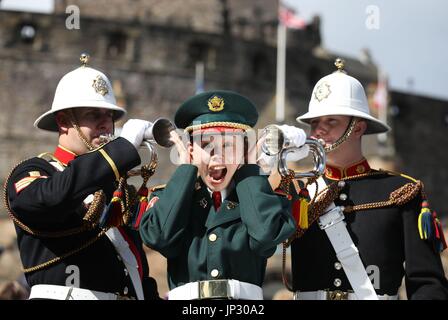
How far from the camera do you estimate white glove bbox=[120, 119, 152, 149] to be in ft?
18.2

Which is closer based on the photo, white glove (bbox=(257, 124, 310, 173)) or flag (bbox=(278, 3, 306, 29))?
white glove (bbox=(257, 124, 310, 173))

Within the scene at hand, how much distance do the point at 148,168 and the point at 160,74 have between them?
31.8 meters

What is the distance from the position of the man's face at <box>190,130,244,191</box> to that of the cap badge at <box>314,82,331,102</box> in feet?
4.14

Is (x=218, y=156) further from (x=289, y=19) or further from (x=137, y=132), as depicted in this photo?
(x=289, y=19)

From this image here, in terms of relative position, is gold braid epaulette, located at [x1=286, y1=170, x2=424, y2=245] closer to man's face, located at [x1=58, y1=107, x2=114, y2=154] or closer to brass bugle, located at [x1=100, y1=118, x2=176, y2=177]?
brass bugle, located at [x1=100, y1=118, x2=176, y2=177]

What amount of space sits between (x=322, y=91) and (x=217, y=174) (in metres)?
1.51

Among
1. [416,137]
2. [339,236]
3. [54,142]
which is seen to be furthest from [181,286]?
[416,137]

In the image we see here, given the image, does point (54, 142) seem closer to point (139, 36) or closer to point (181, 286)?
point (139, 36)

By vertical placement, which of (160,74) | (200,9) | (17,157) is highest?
(200,9)

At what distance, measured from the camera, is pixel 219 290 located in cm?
514

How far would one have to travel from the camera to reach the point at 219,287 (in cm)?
515

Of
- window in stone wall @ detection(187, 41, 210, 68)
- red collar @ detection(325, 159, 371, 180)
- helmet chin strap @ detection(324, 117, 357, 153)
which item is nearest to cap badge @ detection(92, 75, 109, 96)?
helmet chin strap @ detection(324, 117, 357, 153)

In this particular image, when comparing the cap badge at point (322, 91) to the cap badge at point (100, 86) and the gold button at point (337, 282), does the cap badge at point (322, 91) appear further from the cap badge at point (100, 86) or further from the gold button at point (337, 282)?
the cap badge at point (100, 86)

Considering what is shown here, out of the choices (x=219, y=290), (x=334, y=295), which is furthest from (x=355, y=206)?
(x=219, y=290)
